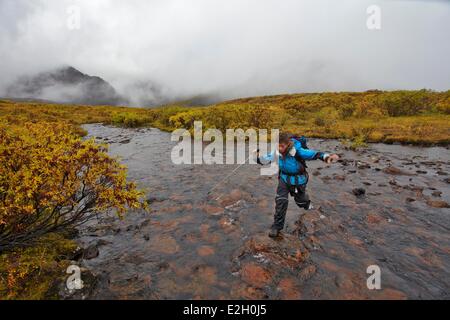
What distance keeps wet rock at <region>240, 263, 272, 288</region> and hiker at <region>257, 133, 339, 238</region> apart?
1.68 metres

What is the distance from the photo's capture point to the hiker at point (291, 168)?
26.3ft

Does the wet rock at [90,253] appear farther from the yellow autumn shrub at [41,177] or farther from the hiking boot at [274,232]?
the hiking boot at [274,232]

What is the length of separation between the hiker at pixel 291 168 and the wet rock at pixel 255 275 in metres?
1.68

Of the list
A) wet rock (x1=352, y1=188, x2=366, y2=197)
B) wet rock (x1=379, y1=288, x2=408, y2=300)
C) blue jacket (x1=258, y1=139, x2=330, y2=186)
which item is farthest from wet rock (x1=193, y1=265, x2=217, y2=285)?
wet rock (x1=352, y1=188, x2=366, y2=197)

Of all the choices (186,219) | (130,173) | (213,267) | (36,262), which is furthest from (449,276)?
(130,173)

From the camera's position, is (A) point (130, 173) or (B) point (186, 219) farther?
(A) point (130, 173)

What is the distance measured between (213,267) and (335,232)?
14.4 ft

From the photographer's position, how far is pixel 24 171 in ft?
20.7

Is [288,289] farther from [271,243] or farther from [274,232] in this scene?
[274,232]

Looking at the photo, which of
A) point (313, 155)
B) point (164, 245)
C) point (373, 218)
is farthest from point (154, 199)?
point (373, 218)

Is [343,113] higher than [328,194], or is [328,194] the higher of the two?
[343,113]

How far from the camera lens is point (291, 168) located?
8.24m
